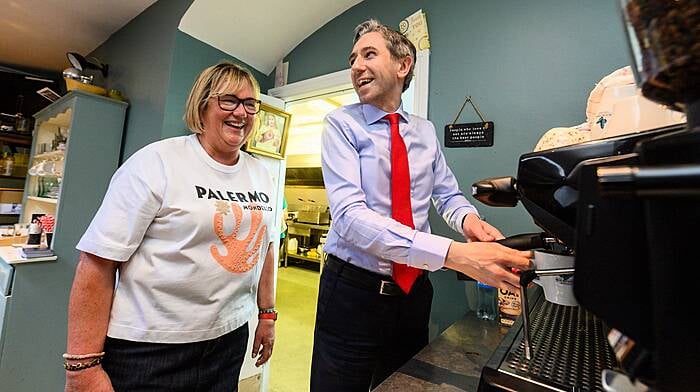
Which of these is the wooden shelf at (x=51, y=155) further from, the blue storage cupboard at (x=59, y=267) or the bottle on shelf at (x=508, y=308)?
the bottle on shelf at (x=508, y=308)

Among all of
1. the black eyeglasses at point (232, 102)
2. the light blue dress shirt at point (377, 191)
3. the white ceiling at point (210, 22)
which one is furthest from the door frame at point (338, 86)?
the black eyeglasses at point (232, 102)

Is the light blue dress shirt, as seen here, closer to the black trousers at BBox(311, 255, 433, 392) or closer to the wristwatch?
the black trousers at BBox(311, 255, 433, 392)

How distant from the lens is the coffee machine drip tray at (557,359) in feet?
1.51

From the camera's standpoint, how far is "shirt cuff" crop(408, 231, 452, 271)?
61 centimetres

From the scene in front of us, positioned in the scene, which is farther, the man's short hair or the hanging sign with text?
the hanging sign with text

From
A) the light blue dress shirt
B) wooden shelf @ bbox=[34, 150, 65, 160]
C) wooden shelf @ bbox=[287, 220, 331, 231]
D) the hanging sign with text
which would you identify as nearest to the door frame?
the hanging sign with text

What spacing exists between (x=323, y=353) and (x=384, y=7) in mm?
1682

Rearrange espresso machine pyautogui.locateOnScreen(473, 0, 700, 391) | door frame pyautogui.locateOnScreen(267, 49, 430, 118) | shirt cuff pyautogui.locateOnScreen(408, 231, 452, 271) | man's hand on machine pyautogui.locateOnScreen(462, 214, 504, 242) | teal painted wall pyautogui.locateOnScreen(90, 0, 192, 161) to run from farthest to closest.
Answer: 1. teal painted wall pyautogui.locateOnScreen(90, 0, 192, 161)
2. door frame pyautogui.locateOnScreen(267, 49, 430, 118)
3. man's hand on machine pyautogui.locateOnScreen(462, 214, 504, 242)
4. shirt cuff pyautogui.locateOnScreen(408, 231, 452, 271)
5. espresso machine pyautogui.locateOnScreen(473, 0, 700, 391)

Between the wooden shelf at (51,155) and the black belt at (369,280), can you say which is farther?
the wooden shelf at (51,155)

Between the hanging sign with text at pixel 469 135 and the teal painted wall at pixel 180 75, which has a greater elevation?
the teal painted wall at pixel 180 75

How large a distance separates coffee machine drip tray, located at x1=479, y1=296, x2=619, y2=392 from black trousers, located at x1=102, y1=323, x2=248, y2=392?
0.74 m

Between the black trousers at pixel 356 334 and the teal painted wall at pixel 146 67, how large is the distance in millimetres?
1413

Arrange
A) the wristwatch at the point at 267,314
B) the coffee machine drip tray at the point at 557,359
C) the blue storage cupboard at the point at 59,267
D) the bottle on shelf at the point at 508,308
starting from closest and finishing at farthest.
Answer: the coffee machine drip tray at the point at 557,359 < the bottle on shelf at the point at 508,308 < the wristwatch at the point at 267,314 < the blue storage cupboard at the point at 59,267

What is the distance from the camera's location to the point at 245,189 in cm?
99
